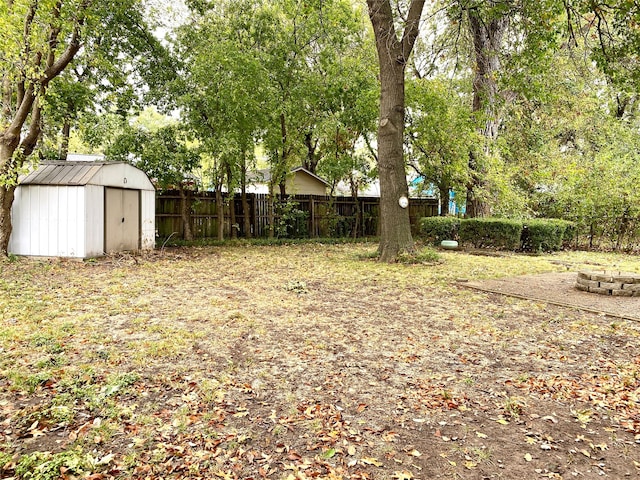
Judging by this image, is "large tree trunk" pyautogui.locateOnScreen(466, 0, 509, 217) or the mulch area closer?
the mulch area

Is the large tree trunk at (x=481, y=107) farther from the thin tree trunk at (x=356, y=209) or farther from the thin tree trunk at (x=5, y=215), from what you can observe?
the thin tree trunk at (x=5, y=215)

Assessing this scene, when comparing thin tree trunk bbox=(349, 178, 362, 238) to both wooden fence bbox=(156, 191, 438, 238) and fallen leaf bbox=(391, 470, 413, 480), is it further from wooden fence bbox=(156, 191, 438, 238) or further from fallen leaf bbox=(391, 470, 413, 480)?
fallen leaf bbox=(391, 470, 413, 480)

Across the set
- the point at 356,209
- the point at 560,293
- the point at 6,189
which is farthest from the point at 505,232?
the point at 6,189

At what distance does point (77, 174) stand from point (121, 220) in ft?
4.64

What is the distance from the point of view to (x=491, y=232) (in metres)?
12.6

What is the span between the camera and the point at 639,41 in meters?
5.69

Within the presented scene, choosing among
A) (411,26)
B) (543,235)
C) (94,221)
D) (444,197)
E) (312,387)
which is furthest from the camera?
(444,197)

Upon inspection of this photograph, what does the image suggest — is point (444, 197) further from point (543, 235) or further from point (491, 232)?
point (543, 235)

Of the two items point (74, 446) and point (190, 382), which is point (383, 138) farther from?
point (74, 446)

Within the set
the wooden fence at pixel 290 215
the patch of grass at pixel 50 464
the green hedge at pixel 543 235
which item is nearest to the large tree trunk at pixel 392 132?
the green hedge at pixel 543 235

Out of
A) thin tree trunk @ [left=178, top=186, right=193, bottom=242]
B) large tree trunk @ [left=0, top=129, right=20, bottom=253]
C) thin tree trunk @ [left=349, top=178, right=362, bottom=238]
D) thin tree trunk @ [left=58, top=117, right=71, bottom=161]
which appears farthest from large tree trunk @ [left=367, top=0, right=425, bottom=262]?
thin tree trunk @ [left=58, top=117, right=71, bottom=161]

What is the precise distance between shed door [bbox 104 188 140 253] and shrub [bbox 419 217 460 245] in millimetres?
8573

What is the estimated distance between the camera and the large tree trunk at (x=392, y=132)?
9414 millimetres

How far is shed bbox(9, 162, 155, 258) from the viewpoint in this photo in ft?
29.6
